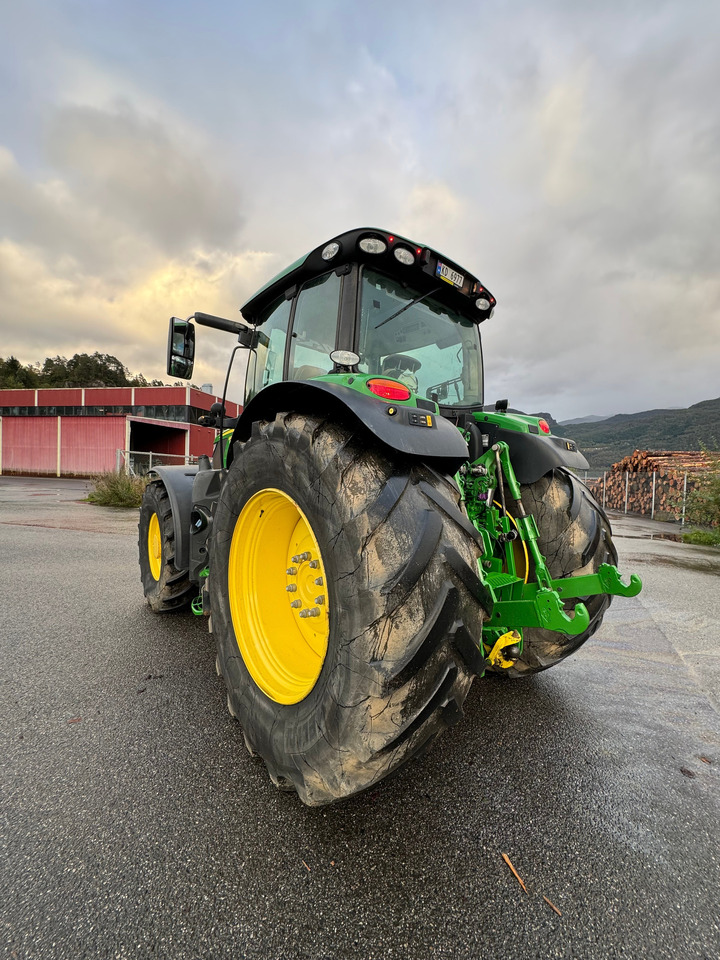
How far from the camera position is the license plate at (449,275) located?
205 cm

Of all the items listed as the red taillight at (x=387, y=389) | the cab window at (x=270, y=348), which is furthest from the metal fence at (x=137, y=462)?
the red taillight at (x=387, y=389)

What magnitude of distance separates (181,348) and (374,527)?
2.27 metres

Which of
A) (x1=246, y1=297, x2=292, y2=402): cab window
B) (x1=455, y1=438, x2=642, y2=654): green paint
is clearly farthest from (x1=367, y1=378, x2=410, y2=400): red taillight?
(x1=246, y1=297, x2=292, y2=402): cab window

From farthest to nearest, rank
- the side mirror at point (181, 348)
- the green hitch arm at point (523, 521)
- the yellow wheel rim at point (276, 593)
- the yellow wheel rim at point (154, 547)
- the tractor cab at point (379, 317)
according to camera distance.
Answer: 1. the yellow wheel rim at point (154, 547)
2. the side mirror at point (181, 348)
3. the tractor cab at point (379, 317)
4. the yellow wheel rim at point (276, 593)
5. the green hitch arm at point (523, 521)

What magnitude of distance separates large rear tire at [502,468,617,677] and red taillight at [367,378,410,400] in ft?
3.34

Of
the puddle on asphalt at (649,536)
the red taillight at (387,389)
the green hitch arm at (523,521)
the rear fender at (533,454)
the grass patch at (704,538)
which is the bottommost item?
the puddle on asphalt at (649,536)

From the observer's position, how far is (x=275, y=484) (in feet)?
5.26

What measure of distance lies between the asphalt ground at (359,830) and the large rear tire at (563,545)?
1.00 ft

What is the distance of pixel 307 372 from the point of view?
220 centimetres

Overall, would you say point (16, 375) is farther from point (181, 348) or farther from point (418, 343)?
point (418, 343)

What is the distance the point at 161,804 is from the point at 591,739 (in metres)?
1.72

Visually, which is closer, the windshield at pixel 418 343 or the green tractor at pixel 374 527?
the green tractor at pixel 374 527

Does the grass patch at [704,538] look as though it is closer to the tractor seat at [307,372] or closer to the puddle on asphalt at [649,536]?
the puddle on asphalt at [649,536]

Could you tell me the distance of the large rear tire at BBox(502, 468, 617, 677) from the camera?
2.05 meters
